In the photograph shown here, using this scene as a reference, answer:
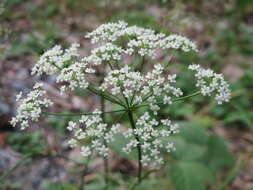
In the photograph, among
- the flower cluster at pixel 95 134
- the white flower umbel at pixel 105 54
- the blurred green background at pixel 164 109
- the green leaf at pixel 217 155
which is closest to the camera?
the flower cluster at pixel 95 134

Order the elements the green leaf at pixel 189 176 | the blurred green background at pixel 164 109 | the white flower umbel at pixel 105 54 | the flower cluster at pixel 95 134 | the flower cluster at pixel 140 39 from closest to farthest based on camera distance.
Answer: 1. the flower cluster at pixel 95 134
2. the white flower umbel at pixel 105 54
3. the flower cluster at pixel 140 39
4. the green leaf at pixel 189 176
5. the blurred green background at pixel 164 109

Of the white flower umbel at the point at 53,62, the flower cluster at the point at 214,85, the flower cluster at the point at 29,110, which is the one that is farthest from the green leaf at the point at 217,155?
the flower cluster at the point at 29,110

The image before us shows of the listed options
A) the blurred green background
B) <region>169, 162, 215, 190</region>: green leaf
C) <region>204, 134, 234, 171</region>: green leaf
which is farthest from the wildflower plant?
<region>204, 134, 234, 171</region>: green leaf

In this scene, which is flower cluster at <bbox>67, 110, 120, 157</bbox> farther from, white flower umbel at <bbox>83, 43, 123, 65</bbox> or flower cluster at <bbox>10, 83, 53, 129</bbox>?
white flower umbel at <bbox>83, 43, 123, 65</bbox>

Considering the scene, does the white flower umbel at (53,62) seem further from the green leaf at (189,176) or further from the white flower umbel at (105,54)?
the green leaf at (189,176)

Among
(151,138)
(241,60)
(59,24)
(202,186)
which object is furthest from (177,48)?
(59,24)

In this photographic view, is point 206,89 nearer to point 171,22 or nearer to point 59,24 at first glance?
point 171,22
